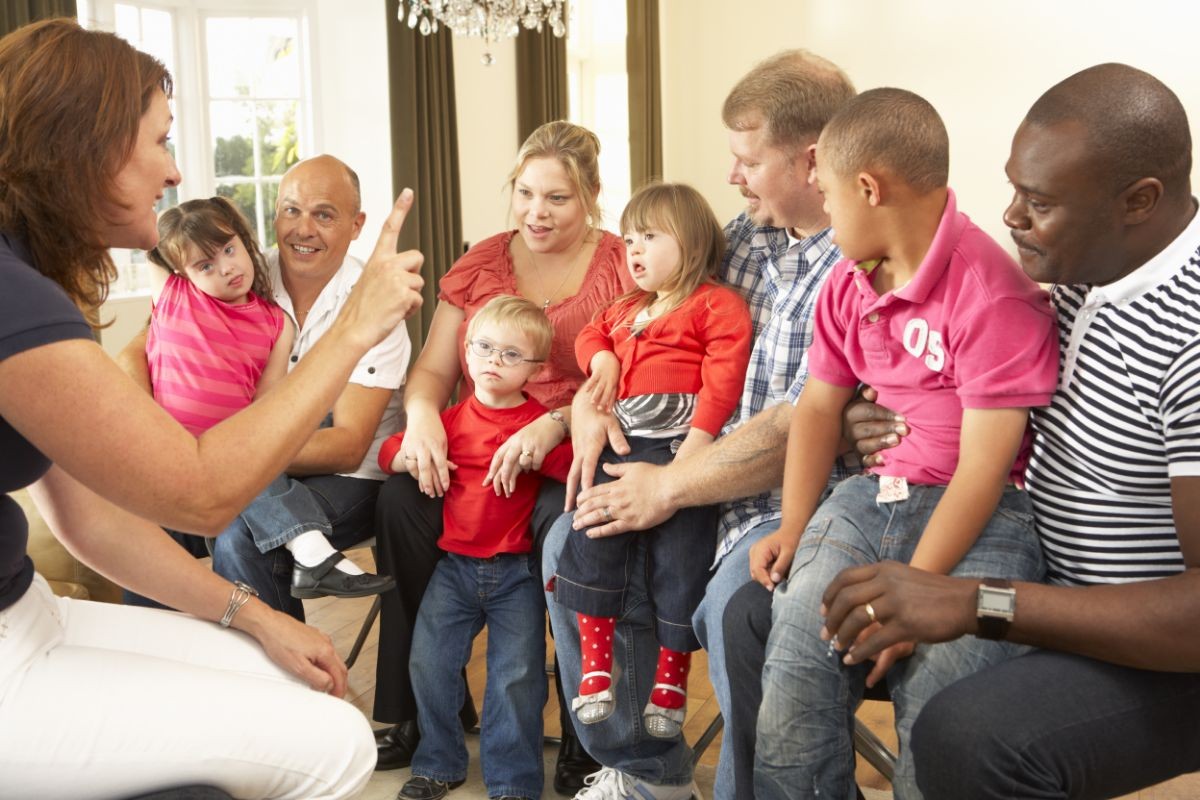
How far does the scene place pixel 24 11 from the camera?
3.60m

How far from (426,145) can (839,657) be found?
13.5 feet

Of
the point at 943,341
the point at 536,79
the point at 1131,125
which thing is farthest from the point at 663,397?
the point at 536,79

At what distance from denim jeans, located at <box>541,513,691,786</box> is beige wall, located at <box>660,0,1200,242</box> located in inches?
235

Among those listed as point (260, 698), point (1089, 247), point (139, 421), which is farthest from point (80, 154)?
point (1089, 247)

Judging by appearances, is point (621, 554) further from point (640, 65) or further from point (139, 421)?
point (640, 65)

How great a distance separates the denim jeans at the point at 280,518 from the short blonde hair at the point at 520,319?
50 cm

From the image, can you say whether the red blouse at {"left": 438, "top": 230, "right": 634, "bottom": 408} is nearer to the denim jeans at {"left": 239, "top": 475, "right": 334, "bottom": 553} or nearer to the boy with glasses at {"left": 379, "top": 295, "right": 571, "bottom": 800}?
the boy with glasses at {"left": 379, "top": 295, "right": 571, "bottom": 800}

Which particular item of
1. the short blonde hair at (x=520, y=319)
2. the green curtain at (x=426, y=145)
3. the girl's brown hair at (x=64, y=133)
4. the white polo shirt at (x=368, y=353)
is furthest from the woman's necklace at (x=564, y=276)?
the green curtain at (x=426, y=145)

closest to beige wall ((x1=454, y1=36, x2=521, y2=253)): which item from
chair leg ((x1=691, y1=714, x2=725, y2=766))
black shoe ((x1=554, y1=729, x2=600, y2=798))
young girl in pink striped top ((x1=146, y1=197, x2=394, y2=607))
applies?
young girl in pink striped top ((x1=146, y1=197, x2=394, y2=607))

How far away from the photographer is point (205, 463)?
4.43 ft

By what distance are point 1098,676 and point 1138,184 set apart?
2.03ft

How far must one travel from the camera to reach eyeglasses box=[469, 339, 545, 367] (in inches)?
93.4

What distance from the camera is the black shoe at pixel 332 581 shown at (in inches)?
90.3

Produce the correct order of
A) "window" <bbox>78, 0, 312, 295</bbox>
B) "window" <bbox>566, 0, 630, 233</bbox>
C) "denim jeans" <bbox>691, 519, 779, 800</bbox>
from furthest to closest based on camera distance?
1. "window" <bbox>566, 0, 630, 233</bbox>
2. "window" <bbox>78, 0, 312, 295</bbox>
3. "denim jeans" <bbox>691, 519, 779, 800</bbox>
